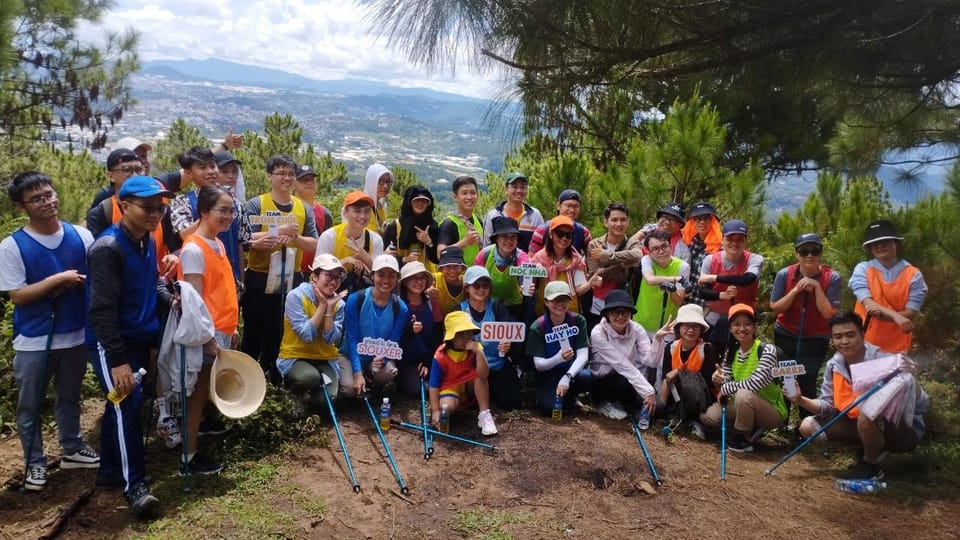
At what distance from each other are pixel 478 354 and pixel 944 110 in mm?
3582

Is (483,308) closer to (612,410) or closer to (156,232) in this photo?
(612,410)

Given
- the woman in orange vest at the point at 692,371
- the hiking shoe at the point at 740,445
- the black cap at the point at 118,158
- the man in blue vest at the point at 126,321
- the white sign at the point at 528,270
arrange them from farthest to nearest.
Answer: the white sign at the point at 528,270
the woman in orange vest at the point at 692,371
the hiking shoe at the point at 740,445
the black cap at the point at 118,158
the man in blue vest at the point at 126,321

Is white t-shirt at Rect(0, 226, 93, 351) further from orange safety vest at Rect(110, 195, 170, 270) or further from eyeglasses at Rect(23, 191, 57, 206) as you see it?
orange safety vest at Rect(110, 195, 170, 270)

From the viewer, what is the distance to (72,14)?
31.2 feet

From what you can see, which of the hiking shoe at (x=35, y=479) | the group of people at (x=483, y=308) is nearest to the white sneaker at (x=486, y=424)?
the group of people at (x=483, y=308)

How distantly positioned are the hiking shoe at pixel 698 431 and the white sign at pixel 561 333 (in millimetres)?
1247

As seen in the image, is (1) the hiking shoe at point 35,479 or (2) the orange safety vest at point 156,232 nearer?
(1) the hiking shoe at point 35,479

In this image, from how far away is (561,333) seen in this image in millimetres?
5133

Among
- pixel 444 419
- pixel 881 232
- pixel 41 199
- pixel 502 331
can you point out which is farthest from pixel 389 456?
pixel 881 232

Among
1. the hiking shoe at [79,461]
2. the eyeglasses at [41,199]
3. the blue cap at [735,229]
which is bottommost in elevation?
the hiking shoe at [79,461]

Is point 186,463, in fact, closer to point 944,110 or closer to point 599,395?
point 599,395

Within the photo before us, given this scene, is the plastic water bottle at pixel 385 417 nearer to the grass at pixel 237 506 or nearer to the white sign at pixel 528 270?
the grass at pixel 237 506

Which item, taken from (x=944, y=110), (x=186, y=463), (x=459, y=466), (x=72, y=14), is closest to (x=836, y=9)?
(x=944, y=110)

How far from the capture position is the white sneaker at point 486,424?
4754mm
